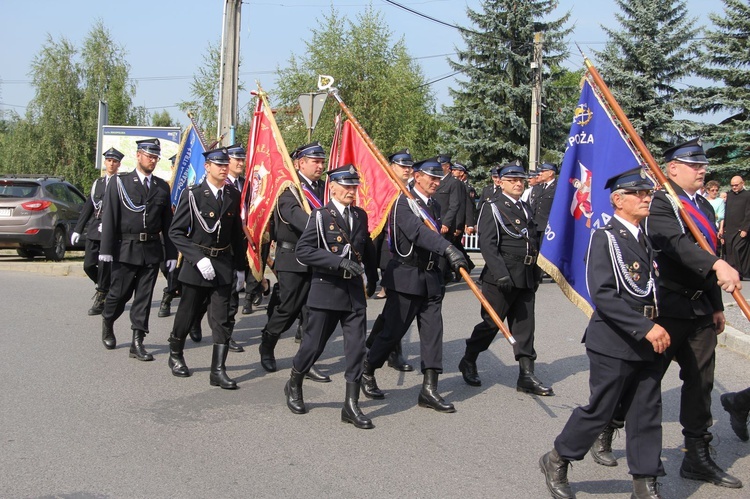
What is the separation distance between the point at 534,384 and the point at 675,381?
1462mm

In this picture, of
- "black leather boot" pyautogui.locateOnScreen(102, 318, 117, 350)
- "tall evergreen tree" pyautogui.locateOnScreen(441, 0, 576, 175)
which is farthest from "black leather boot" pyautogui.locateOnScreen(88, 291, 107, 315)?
"tall evergreen tree" pyautogui.locateOnScreen(441, 0, 576, 175)

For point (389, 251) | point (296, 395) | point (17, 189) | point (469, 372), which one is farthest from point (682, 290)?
point (17, 189)

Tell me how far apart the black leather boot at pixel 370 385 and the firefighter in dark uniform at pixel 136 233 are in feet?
7.94

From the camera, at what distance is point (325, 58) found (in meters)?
27.5

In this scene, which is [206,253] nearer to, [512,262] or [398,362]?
[398,362]

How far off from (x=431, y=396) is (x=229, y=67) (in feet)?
34.0

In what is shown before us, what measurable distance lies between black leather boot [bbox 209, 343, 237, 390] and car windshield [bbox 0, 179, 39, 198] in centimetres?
1052

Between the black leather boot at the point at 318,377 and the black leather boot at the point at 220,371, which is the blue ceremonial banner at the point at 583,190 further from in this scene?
the black leather boot at the point at 220,371

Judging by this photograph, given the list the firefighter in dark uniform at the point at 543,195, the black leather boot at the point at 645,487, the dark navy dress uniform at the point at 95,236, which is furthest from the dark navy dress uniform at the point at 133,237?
the firefighter in dark uniform at the point at 543,195

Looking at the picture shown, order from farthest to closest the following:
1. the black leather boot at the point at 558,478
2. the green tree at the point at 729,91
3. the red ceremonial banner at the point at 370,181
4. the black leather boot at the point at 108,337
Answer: the green tree at the point at 729,91, the black leather boot at the point at 108,337, the red ceremonial banner at the point at 370,181, the black leather boot at the point at 558,478

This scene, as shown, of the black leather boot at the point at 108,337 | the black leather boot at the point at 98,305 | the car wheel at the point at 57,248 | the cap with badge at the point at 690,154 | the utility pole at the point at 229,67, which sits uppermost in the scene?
the utility pole at the point at 229,67

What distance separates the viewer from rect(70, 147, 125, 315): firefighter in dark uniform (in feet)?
33.1

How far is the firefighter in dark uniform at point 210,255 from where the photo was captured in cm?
693

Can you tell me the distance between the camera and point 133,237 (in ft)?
26.1
